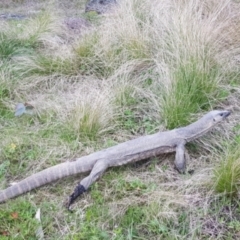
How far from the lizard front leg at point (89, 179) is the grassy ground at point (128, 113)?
0.04m

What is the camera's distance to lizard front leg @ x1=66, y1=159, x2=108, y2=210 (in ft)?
7.80

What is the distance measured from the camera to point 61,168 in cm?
254

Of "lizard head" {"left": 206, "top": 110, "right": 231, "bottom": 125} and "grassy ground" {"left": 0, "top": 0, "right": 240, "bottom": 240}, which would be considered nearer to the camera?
"grassy ground" {"left": 0, "top": 0, "right": 240, "bottom": 240}

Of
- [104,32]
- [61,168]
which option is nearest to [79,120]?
[61,168]

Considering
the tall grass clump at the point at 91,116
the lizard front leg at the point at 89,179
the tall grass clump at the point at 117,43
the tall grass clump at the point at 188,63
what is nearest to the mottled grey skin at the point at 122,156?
the lizard front leg at the point at 89,179

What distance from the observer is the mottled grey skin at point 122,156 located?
97.1 inches

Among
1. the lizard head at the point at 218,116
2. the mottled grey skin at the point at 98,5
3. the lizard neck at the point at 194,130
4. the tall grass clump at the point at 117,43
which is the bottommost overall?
the mottled grey skin at the point at 98,5

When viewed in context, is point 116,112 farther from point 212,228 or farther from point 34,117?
point 212,228

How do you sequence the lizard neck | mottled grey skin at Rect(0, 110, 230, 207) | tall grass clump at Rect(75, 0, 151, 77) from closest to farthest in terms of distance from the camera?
mottled grey skin at Rect(0, 110, 230, 207)
the lizard neck
tall grass clump at Rect(75, 0, 151, 77)

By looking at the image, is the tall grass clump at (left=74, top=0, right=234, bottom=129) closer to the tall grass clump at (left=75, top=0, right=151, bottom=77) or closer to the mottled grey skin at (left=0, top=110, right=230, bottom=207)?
the tall grass clump at (left=75, top=0, right=151, bottom=77)

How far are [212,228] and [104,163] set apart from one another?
0.74 m

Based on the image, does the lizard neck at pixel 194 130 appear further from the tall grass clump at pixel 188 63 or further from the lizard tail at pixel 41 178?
the lizard tail at pixel 41 178

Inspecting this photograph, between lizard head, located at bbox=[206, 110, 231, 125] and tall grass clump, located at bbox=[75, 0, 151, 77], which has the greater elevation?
lizard head, located at bbox=[206, 110, 231, 125]

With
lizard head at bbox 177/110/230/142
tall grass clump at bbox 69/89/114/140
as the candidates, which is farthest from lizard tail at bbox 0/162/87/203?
lizard head at bbox 177/110/230/142
